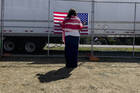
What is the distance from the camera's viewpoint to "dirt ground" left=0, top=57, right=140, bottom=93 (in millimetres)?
4500

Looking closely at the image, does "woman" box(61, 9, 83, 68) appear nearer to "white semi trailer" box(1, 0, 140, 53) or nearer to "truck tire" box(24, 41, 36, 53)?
"white semi trailer" box(1, 0, 140, 53)

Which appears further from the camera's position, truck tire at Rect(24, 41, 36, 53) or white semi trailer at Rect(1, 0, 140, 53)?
truck tire at Rect(24, 41, 36, 53)

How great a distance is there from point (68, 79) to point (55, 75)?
1.94 feet

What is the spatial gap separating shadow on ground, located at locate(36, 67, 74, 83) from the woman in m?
0.52

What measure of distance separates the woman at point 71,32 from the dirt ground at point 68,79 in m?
0.57

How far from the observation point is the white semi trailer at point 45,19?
10.4m

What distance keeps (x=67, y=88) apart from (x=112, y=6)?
7593mm

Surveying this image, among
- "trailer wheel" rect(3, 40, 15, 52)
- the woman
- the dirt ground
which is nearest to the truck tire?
"trailer wheel" rect(3, 40, 15, 52)

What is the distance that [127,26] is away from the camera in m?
11.0

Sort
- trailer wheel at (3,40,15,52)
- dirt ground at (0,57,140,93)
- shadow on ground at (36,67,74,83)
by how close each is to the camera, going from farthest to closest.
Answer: trailer wheel at (3,40,15,52) < shadow on ground at (36,67,74,83) < dirt ground at (0,57,140,93)

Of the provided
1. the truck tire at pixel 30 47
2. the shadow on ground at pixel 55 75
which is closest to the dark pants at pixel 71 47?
the shadow on ground at pixel 55 75

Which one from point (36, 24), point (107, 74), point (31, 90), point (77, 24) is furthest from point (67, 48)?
point (36, 24)

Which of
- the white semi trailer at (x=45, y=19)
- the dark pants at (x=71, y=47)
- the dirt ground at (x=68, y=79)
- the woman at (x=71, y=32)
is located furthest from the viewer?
the white semi trailer at (x=45, y=19)

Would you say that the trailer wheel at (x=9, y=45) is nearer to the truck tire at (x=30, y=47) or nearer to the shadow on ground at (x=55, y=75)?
the truck tire at (x=30, y=47)
